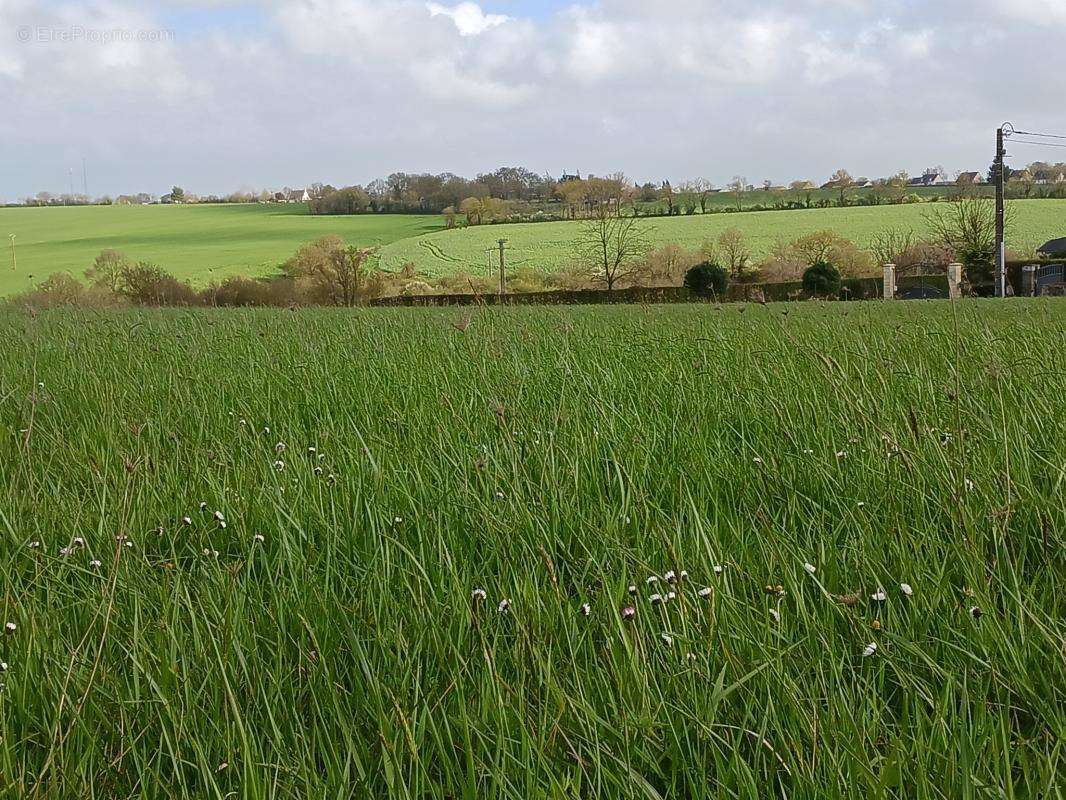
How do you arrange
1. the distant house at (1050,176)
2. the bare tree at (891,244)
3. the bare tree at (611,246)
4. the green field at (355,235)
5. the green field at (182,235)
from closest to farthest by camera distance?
the bare tree at (891,244), the green field at (182,235), the green field at (355,235), the bare tree at (611,246), the distant house at (1050,176)

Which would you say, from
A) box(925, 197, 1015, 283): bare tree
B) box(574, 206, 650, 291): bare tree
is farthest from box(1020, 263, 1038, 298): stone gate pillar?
box(574, 206, 650, 291): bare tree

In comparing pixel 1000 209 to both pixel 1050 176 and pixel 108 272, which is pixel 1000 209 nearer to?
pixel 108 272

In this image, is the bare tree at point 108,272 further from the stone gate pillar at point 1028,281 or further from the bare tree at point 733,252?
the stone gate pillar at point 1028,281

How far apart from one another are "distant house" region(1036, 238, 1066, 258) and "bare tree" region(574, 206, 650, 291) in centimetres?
2525

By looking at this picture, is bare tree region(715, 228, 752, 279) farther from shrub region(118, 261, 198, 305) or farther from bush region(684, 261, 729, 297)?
shrub region(118, 261, 198, 305)

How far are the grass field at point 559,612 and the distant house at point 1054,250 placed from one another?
172 feet

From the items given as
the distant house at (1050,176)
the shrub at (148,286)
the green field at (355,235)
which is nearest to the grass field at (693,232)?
the green field at (355,235)

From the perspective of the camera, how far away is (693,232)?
69.1m

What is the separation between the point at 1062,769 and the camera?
103cm

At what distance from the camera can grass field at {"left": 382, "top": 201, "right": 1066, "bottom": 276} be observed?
60.7 meters

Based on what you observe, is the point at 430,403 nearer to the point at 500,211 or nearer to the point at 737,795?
the point at 737,795

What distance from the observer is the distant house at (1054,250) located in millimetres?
46781

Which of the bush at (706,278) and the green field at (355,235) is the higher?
the green field at (355,235)

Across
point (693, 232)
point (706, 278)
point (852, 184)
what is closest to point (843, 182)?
point (852, 184)
